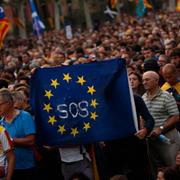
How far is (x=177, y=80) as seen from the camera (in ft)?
31.7

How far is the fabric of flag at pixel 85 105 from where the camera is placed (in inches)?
310

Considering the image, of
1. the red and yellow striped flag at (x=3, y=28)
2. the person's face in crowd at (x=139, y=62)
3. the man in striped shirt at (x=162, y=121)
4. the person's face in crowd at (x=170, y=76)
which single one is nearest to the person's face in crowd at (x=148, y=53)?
the person's face in crowd at (x=139, y=62)

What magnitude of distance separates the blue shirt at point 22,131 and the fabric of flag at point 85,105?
19 cm

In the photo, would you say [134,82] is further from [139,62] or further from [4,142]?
[139,62]

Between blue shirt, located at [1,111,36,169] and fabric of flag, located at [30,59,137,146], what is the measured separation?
0.63ft

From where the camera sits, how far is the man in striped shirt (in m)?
8.47

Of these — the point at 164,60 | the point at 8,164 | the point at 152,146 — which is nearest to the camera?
the point at 8,164

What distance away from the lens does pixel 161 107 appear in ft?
28.1

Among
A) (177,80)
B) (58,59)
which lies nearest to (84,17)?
(58,59)

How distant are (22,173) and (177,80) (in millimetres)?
2822

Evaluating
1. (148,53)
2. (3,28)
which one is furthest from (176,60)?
(3,28)

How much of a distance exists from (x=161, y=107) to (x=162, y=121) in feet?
0.54

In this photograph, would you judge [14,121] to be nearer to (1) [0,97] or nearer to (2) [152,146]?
(1) [0,97]

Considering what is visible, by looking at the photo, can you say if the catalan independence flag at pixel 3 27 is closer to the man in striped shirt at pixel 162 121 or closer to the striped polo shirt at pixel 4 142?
the man in striped shirt at pixel 162 121
